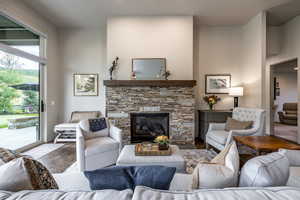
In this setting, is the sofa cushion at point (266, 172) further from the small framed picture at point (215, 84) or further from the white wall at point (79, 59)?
the white wall at point (79, 59)

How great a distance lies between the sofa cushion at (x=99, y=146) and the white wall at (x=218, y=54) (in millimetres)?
3048

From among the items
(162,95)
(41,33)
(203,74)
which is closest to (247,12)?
(203,74)

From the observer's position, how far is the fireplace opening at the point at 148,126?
449 cm

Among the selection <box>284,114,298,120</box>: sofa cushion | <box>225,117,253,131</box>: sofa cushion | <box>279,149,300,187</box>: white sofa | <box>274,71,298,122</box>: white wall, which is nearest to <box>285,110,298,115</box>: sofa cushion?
<box>284,114,298,120</box>: sofa cushion

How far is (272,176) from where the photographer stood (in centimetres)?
86

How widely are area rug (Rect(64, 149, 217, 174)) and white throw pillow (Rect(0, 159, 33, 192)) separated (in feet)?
7.23

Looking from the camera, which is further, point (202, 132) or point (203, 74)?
point (203, 74)

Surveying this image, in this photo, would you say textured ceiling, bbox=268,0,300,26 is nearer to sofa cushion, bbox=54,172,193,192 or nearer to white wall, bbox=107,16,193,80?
white wall, bbox=107,16,193,80

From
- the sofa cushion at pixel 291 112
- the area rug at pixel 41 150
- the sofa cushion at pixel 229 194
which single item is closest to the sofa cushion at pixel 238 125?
the sofa cushion at pixel 229 194

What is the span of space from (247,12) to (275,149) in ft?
11.6

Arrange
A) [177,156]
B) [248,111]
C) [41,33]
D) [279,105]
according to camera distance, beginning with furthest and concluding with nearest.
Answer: [279,105] → [41,33] → [248,111] → [177,156]

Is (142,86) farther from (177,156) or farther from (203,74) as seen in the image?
(177,156)

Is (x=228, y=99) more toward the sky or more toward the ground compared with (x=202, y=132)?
more toward the sky

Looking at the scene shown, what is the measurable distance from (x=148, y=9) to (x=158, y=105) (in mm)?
2383
